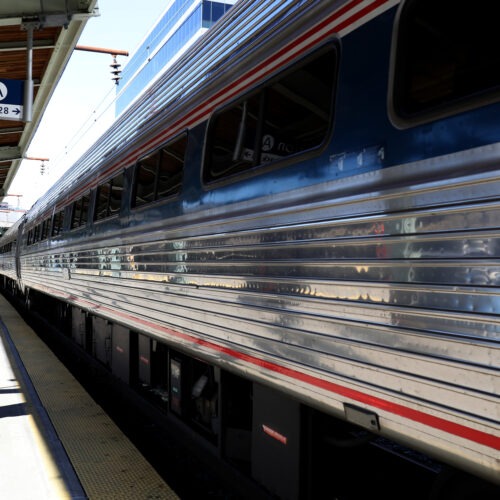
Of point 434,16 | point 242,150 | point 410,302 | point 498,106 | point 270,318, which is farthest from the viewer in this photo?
point 242,150

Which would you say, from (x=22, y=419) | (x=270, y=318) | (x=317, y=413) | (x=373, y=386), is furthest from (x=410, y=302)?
(x=22, y=419)

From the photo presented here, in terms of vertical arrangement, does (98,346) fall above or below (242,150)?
below

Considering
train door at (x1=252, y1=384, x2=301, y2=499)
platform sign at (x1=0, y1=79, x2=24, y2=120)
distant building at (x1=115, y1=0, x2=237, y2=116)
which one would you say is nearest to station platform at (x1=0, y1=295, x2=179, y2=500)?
train door at (x1=252, y1=384, x2=301, y2=499)

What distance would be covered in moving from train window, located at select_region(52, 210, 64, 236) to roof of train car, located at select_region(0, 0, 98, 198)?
4.97ft

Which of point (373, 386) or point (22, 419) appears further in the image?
point (22, 419)

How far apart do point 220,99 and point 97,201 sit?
3253 millimetres

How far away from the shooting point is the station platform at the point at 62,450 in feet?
10.9

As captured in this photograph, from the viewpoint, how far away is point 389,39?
1.92m

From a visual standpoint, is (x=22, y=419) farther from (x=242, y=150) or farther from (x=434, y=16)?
(x=434, y=16)

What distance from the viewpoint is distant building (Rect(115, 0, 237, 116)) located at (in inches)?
1681

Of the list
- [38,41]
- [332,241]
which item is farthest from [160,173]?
[38,41]

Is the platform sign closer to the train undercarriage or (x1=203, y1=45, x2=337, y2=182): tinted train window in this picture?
the train undercarriage

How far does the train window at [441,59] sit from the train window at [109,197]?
143 inches

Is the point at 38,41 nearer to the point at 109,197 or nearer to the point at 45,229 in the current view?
the point at 109,197
